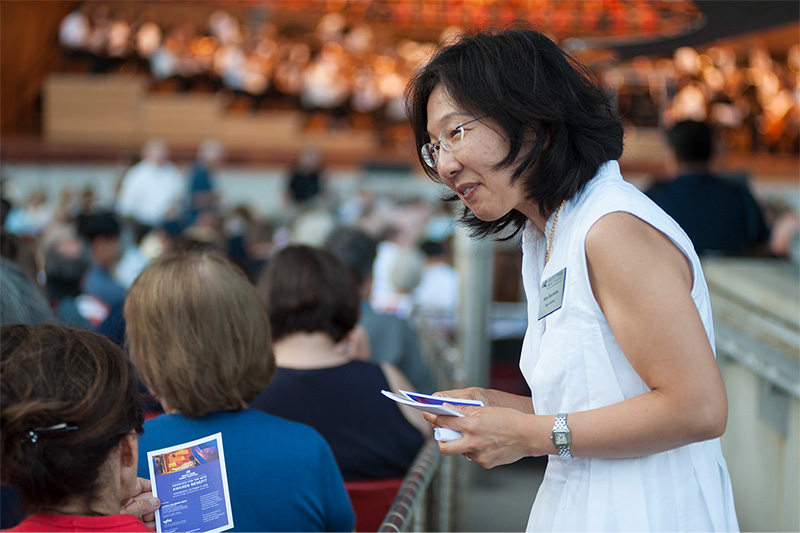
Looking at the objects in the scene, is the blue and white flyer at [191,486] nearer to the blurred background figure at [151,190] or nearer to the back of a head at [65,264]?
the back of a head at [65,264]

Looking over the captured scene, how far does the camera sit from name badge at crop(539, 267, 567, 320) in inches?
47.3

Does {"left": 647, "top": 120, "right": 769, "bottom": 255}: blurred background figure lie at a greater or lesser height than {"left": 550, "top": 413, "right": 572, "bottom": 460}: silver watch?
greater

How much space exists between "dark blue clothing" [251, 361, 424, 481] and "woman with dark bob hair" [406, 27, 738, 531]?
823mm

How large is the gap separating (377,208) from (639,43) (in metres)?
3.52

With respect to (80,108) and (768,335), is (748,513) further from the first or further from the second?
(80,108)

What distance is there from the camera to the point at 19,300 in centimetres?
191

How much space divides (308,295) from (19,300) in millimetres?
740

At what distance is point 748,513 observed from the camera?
258 centimetres

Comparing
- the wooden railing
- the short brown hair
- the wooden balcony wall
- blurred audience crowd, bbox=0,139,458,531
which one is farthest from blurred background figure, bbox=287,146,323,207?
the short brown hair

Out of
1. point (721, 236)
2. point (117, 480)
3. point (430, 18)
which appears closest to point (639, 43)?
point (721, 236)

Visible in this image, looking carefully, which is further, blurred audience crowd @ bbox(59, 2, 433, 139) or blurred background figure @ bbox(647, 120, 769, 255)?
blurred audience crowd @ bbox(59, 2, 433, 139)

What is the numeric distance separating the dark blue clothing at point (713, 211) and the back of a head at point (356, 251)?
123 cm

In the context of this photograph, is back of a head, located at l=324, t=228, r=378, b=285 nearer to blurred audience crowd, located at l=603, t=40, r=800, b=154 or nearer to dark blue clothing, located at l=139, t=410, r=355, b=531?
dark blue clothing, located at l=139, t=410, r=355, b=531

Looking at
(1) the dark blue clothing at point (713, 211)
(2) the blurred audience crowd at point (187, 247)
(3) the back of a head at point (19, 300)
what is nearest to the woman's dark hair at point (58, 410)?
(2) the blurred audience crowd at point (187, 247)
